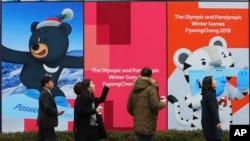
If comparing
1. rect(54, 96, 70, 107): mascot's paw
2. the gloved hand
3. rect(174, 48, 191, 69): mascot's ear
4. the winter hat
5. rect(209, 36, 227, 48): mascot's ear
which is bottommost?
rect(54, 96, 70, 107): mascot's paw

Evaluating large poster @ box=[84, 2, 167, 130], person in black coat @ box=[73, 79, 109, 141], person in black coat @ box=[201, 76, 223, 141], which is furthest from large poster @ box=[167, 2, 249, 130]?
person in black coat @ box=[73, 79, 109, 141]

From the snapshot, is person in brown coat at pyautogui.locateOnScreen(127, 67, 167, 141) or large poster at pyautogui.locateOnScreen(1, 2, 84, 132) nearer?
person in brown coat at pyautogui.locateOnScreen(127, 67, 167, 141)

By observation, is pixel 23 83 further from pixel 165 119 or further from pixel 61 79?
pixel 165 119

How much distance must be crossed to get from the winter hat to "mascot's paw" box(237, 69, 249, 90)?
13.9ft

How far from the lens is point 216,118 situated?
8.06 m

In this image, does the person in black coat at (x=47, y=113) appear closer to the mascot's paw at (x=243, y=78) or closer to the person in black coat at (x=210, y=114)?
the person in black coat at (x=210, y=114)

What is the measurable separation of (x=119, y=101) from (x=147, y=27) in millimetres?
1874

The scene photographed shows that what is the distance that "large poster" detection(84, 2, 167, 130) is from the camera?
11.9 meters

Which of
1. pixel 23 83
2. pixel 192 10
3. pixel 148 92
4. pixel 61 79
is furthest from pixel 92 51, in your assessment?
pixel 148 92

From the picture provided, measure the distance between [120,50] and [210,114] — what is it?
4185mm

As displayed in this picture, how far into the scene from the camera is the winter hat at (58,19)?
11.9 metres

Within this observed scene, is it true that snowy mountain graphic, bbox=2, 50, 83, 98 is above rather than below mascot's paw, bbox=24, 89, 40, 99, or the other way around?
above

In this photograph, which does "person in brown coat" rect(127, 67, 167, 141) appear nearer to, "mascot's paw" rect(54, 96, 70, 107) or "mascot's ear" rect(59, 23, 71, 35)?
"mascot's paw" rect(54, 96, 70, 107)

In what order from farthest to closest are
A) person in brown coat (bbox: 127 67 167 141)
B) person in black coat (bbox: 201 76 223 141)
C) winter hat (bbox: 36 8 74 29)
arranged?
1. winter hat (bbox: 36 8 74 29)
2. person in brown coat (bbox: 127 67 167 141)
3. person in black coat (bbox: 201 76 223 141)
